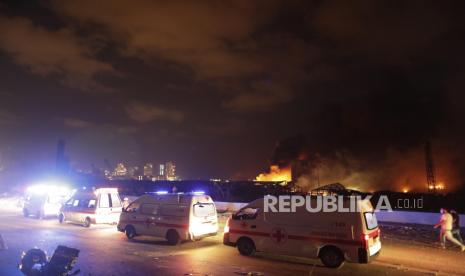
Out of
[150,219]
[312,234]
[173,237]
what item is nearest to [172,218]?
[173,237]

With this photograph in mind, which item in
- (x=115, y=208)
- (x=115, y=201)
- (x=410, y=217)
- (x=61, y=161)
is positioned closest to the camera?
(x=115, y=208)

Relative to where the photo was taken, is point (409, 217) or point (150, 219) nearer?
point (150, 219)

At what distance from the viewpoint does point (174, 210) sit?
1474 cm

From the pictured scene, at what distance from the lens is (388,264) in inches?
453

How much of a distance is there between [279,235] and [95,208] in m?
11.4

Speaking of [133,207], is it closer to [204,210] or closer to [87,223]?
[204,210]

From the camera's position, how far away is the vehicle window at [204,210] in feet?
47.9

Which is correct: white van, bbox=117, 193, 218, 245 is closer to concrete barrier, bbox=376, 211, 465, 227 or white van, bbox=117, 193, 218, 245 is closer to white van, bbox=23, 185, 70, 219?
white van, bbox=23, 185, 70, 219

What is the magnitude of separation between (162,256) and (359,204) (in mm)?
6411

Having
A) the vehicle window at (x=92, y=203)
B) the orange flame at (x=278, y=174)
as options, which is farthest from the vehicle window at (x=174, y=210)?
the orange flame at (x=278, y=174)

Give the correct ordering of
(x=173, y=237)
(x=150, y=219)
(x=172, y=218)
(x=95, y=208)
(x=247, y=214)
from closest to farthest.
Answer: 1. (x=247, y=214)
2. (x=173, y=237)
3. (x=172, y=218)
4. (x=150, y=219)
5. (x=95, y=208)

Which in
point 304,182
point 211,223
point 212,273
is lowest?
point 212,273

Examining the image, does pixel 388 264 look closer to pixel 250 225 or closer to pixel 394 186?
pixel 250 225

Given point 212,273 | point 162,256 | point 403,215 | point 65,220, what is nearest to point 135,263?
point 162,256
